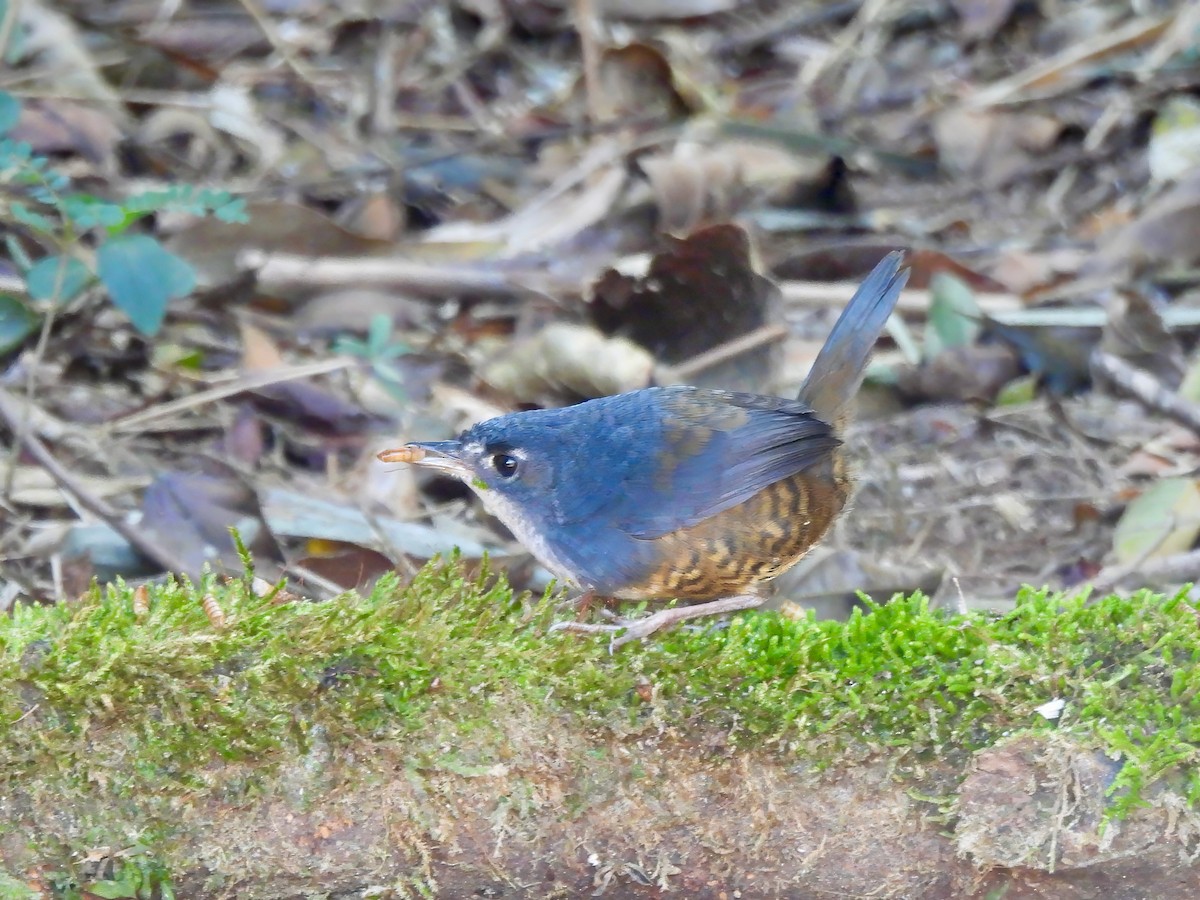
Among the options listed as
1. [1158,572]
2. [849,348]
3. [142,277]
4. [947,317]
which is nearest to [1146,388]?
[947,317]

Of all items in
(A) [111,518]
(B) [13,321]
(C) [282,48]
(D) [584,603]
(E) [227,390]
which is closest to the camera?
(D) [584,603]

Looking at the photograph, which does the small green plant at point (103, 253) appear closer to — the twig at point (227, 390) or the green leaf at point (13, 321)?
the green leaf at point (13, 321)

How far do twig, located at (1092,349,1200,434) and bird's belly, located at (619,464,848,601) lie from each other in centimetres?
198

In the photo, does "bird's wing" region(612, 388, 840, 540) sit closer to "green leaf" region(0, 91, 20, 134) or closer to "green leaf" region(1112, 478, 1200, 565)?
"green leaf" region(1112, 478, 1200, 565)

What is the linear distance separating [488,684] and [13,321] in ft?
9.42

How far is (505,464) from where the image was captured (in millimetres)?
3332

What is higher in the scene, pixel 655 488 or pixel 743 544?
pixel 655 488

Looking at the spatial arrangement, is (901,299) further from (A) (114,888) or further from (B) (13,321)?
(A) (114,888)

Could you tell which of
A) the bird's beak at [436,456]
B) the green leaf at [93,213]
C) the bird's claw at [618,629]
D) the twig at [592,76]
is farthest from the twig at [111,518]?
the twig at [592,76]

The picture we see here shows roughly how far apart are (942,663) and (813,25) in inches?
274

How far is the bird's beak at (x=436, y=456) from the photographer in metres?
3.30

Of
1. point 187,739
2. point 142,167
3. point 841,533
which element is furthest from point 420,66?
point 187,739

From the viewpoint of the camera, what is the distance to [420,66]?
8.19 metres

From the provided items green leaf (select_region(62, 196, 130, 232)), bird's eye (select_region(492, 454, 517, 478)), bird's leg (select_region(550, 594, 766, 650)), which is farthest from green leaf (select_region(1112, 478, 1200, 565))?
green leaf (select_region(62, 196, 130, 232))
